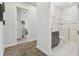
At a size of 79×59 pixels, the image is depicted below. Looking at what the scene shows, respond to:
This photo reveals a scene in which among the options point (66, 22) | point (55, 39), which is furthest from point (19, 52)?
point (66, 22)

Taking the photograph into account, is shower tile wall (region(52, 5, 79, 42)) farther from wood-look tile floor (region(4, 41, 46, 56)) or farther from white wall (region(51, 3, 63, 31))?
wood-look tile floor (region(4, 41, 46, 56))

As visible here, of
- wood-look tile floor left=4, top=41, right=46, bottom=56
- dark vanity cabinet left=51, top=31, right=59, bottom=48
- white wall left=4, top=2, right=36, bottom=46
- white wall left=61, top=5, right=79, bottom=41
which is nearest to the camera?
white wall left=61, top=5, right=79, bottom=41

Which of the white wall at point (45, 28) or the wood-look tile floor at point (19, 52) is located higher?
the white wall at point (45, 28)

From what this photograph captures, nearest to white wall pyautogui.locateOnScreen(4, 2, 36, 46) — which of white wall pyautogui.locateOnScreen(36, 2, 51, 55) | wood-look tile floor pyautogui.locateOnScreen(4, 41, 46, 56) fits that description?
wood-look tile floor pyautogui.locateOnScreen(4, 41, 46, 56)

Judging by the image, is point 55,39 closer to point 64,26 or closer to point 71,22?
point 64,26

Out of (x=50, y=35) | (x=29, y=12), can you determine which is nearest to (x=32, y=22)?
(x=29, y=12)

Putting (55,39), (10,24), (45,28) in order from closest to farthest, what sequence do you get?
(55,39)
(45,28)
(10,24)

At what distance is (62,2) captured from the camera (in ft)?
5.93

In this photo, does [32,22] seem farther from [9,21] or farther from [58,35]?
[58,35]

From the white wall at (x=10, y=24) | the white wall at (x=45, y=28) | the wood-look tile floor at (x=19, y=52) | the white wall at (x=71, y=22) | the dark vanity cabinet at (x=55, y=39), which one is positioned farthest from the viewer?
the white wall at (x=10, y=24)

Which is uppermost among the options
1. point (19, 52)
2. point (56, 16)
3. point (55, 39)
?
point (56, 16)

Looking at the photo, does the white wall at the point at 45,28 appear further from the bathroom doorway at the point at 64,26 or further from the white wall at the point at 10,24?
the white wall at the point at 10,24

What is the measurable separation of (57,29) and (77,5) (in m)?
0.70

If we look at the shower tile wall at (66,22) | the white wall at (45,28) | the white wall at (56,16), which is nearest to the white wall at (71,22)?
the shower tile wall at (66,22)
